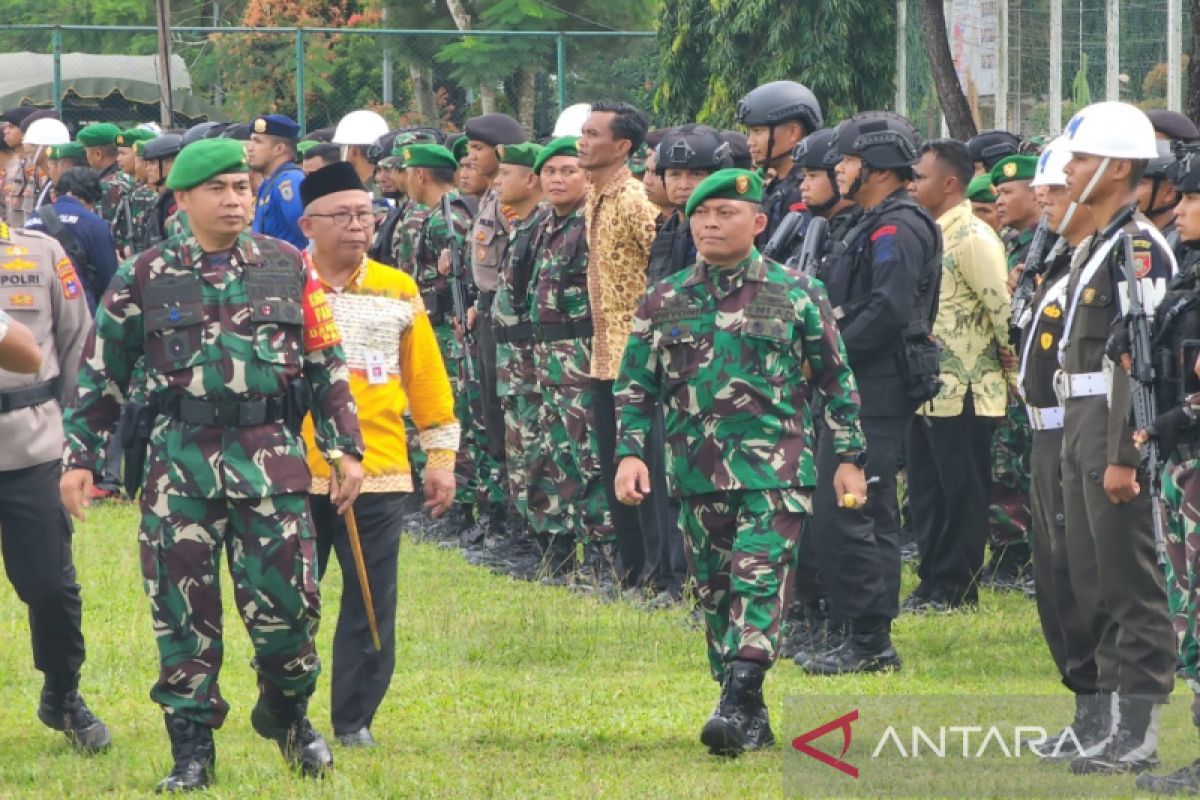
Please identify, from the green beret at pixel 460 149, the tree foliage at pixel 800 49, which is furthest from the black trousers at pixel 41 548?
the tree foliage at pixel 800 49

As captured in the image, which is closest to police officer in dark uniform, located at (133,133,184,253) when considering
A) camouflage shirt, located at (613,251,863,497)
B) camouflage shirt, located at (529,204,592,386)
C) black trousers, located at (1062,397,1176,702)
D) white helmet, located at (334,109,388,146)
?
white helmet, located at (334,109,388,146)

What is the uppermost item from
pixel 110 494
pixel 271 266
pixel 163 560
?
pixel 271 266

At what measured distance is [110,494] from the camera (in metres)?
15.5

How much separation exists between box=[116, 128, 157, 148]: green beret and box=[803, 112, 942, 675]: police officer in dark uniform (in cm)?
1086

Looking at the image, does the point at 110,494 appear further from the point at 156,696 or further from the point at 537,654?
the point at 156,696

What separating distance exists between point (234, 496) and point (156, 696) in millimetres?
793

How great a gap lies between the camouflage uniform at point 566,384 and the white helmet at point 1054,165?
13.4ft

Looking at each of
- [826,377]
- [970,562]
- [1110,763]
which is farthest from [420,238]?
[1110,763]

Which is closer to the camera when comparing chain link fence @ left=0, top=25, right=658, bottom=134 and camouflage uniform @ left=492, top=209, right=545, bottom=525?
camouflage uniform @ left=492, top=209, right=545, bottom=525

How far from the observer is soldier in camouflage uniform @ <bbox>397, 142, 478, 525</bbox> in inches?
539

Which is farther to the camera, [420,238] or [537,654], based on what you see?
[420,238]

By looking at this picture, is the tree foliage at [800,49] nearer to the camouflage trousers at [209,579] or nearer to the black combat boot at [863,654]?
the black combat boot at [863,654]

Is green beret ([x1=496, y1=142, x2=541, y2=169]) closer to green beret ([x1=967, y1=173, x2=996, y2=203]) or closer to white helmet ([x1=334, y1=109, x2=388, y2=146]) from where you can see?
green beret ([x1=967, y1=173, x2=996, y2=203])

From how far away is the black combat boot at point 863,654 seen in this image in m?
9.32
